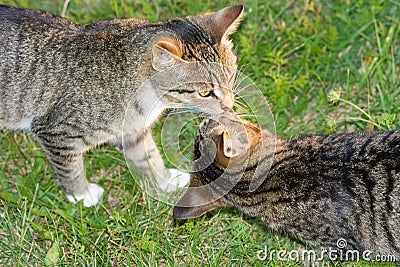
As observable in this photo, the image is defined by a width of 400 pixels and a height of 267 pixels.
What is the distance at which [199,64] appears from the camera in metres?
4.30

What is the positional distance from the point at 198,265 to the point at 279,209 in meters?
0.83

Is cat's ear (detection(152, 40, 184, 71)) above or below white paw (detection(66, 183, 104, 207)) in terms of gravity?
above

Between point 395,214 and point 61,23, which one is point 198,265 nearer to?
point 395,214

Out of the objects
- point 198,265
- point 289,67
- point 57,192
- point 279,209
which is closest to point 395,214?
point 279,209

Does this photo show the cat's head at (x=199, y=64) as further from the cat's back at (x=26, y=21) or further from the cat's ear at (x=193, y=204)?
the cat's back at (x=26, y=21)

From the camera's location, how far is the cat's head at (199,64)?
426 centimetres

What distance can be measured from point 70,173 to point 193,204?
118 centimetres

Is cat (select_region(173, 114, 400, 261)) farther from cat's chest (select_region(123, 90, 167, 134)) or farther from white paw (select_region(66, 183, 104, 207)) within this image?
white paw (select_region(66, 183, 104, 207))

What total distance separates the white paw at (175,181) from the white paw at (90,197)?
0.51m

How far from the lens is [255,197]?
412 centimetres

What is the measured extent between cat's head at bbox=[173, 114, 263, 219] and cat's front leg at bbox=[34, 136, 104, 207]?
40.0 inches

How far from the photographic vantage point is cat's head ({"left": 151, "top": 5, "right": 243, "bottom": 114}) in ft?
14.0

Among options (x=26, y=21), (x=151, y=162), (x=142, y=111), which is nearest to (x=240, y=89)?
(x=142, y=111)

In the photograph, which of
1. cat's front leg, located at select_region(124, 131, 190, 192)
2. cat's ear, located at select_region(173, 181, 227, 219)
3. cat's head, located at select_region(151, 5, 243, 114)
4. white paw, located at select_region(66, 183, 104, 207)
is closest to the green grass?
white paw, located at select_region(66, 183, 104, 207)
